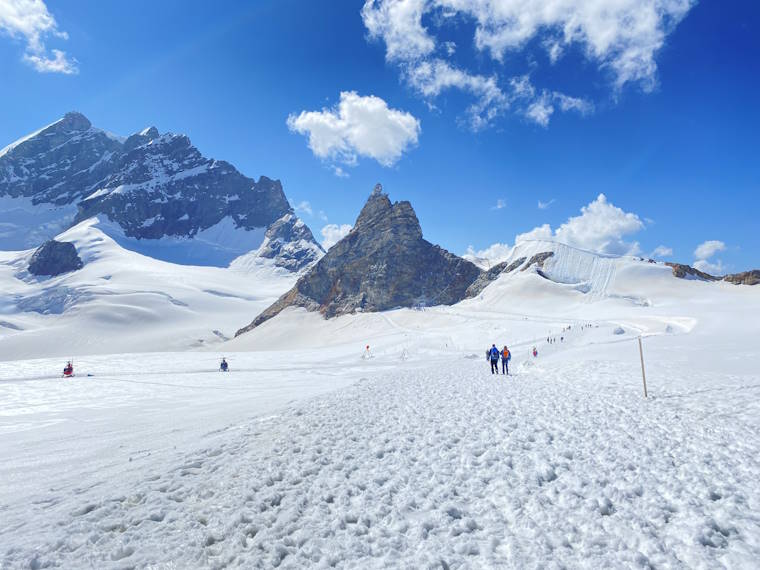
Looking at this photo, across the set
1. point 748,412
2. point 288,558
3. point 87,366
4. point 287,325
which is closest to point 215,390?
point 288,558

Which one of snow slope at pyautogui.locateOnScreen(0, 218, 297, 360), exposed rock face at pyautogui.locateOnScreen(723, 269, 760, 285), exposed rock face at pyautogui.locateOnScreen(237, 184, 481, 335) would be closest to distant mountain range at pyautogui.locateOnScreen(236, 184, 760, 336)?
exposed rock face at pyautogui.locateOnScreen(237, 184, 481, 335)

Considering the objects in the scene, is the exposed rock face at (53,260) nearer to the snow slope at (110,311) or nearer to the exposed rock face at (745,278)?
the snow slope at (110,311)

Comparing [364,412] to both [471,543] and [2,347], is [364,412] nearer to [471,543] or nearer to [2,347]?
[471,543]

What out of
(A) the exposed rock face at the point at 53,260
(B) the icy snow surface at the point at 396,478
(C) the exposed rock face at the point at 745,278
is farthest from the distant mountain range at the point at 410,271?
(A) the exposed rock face at the point at 53,260

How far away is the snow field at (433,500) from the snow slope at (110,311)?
133726mm

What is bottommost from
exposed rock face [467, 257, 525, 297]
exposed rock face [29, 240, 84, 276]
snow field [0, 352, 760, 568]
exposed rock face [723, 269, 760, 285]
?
snow field [0, 352, 760, 568]

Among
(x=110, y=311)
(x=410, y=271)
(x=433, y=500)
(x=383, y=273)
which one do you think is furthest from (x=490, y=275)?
(x=110, y=311)

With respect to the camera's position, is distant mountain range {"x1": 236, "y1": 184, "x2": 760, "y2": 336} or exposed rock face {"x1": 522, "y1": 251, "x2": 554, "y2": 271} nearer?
distant mountain range {"x1": 236, "y1": 184, "x2": 760, "y2": 336}

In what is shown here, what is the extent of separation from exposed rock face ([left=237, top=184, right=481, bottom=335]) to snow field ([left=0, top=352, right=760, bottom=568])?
113904mm

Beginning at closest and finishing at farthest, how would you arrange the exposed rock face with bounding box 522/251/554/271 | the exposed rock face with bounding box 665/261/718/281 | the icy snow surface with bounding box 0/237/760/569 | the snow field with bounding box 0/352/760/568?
the snow field with bounding box 0/352/760/568 < the icy snow surface with bounding box 0/237/760/569 < the exposed rock face with bounding box 665/261/718/281 < the exposed rock face with bounding box 522/251/554/271

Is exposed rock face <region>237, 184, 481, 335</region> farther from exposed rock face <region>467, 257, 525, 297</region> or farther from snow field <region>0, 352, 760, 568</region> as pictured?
snow field <region>0, 352, 760, 568</region>

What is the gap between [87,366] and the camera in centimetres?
4044

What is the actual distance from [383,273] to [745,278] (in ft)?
325

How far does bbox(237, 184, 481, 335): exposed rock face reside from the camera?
130 metres
